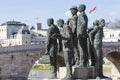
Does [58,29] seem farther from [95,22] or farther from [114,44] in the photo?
[114,44]

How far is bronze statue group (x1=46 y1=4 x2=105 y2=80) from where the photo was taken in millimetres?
13055

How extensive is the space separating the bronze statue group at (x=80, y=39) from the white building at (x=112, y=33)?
202 feet

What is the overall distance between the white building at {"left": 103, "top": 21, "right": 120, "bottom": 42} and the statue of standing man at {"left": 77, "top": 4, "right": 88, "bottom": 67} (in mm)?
61777

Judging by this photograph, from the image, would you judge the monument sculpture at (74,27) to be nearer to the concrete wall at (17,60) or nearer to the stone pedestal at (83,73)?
the stone pedestal at (83,73)

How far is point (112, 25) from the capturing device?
93062 mm

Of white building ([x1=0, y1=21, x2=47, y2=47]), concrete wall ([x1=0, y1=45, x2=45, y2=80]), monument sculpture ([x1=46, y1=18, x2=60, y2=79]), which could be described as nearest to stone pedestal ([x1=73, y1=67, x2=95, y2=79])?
monument sculpture ([x1=46, y1=18, x2=60, y2=79])

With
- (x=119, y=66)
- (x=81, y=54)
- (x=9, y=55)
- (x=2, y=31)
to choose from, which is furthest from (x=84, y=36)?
(x=2, y=31)

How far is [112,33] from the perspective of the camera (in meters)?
83.4

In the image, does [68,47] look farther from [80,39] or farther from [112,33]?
[112,33]

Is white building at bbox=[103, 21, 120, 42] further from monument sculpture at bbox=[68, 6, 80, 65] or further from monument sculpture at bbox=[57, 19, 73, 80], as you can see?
monument sculpture at bbox=[57, 19, 73, 80]

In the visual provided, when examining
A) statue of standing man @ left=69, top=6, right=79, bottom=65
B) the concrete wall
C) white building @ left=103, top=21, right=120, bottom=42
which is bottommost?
the concrete wall

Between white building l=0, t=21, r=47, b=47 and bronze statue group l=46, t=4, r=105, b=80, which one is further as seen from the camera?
white building l=0, t=21, r=47, b=47

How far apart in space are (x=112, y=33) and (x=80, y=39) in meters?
70.5

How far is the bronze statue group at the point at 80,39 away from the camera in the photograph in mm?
13055
